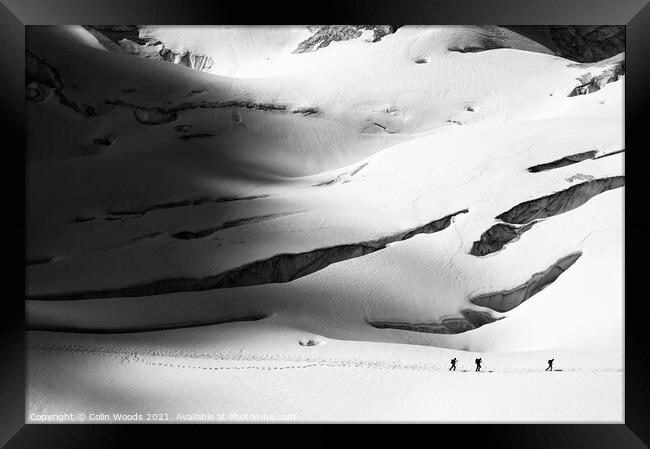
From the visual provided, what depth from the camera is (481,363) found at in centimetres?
1000

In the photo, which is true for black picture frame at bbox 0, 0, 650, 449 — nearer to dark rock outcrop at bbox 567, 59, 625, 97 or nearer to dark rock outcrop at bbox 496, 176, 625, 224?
dark rock outcrop at bbox 496, 176, 625, 224

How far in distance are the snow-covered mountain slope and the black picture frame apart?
3.05 m

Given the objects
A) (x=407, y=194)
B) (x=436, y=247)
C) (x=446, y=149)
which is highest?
(x=446, y=149)

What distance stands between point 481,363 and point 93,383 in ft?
21.1

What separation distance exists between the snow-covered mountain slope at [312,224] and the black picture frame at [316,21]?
305 centimetres

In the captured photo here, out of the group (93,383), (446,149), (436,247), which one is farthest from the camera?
(446,149)

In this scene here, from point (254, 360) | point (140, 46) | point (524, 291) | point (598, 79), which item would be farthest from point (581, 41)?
point (254, 360)

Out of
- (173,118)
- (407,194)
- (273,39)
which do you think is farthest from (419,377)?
(273,39)

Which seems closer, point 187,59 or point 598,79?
point 598,79

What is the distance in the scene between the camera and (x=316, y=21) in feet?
13.7

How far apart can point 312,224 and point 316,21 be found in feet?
47.3

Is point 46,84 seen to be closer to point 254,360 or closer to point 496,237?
point 496,237

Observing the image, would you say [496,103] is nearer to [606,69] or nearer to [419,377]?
[606,69]

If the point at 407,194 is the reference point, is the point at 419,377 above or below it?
below
